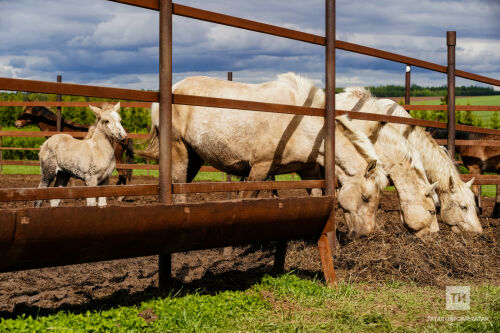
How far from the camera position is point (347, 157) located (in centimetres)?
519

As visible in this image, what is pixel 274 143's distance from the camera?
5688 millimetres

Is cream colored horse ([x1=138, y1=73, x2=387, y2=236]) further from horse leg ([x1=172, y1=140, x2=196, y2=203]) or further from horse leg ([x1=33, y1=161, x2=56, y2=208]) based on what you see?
horse leg ([x1=33, y1=161, x2=56, y2=208])

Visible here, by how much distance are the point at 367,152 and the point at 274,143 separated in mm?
1109

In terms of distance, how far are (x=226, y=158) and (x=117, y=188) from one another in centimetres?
322

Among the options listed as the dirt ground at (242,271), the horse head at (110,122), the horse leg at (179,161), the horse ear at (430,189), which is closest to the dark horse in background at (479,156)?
the horse ear at (430,189)

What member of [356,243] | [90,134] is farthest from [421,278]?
[90,134]

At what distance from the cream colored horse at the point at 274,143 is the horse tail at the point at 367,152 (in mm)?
10

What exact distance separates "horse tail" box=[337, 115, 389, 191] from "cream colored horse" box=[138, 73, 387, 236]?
10 millimetres

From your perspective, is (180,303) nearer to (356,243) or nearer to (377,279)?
(377,279)

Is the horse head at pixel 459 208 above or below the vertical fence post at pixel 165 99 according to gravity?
below

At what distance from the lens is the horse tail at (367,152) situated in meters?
5.05

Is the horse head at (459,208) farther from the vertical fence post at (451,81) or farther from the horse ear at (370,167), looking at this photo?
the horse ear at (370,167)

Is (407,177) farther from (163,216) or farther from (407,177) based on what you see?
(163,216)

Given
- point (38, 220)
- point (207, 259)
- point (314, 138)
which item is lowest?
point (207, 259)
